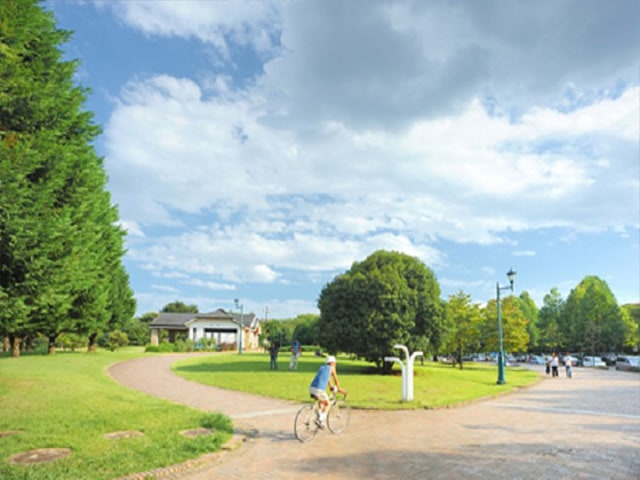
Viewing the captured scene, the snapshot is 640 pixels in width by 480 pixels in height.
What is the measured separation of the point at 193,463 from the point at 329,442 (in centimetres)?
285

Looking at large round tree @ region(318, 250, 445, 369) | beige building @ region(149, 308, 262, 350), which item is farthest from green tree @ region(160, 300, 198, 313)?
large round tree @ region(318, 250, 445, 369)

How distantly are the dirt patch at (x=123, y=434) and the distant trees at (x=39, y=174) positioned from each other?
5.65 metres

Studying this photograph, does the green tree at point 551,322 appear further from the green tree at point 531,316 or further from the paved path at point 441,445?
the paved path at point 441,445

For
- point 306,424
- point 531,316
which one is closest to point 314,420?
point 306,424

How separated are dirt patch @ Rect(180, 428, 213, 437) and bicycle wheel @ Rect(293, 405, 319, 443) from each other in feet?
5.93

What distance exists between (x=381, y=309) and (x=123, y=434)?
16.6 m

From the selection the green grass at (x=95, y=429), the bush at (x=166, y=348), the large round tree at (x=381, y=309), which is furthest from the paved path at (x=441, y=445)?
the bush at (x=166, y=348)

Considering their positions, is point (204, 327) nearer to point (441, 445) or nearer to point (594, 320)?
point (594, 320)

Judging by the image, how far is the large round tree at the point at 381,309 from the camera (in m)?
23.4

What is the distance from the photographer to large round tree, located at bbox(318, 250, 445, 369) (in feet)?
76.7

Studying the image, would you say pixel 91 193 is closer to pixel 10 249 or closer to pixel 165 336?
pixel 10 249

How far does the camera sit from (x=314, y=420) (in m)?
9.30

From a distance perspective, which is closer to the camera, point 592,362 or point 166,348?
point 166,348

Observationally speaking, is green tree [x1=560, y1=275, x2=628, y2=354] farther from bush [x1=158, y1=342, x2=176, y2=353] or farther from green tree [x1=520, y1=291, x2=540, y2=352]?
bush [x1=158, y1=342, x2=176, y2=353]
